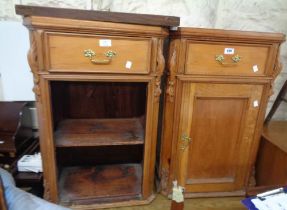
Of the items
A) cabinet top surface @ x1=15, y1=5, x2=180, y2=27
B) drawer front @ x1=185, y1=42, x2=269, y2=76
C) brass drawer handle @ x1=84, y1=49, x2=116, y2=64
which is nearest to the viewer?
cabinet top surface @ x1=15, y1=5, x2=180, y2=27

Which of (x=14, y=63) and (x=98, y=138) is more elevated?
(x=14, y=63)

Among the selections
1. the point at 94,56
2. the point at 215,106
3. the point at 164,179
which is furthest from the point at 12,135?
the point at 215,106

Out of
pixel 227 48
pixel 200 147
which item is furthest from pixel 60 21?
pixel 200 147

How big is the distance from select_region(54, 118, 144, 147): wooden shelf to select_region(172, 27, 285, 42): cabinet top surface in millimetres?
688

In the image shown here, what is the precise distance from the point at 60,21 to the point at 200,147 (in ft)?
A: 3.62

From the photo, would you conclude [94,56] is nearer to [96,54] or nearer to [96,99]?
[96,54]

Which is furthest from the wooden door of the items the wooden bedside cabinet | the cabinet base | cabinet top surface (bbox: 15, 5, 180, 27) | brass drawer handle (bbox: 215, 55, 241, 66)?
cabinet top surface (bbox: 15, 5, 180, 27)

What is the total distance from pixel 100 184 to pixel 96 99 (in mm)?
603

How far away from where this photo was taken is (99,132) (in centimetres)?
153

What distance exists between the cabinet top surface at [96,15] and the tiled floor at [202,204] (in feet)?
3.72

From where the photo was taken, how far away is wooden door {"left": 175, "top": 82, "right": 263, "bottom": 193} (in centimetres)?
138

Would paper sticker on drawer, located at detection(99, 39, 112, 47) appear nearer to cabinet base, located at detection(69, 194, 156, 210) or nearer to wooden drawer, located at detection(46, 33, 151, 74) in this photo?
wooden drawer, located at detection(46, 33, 151, 74)

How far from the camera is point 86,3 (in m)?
1.57

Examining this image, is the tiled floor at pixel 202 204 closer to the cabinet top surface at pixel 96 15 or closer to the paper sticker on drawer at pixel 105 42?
the paper sticker on drawer at pixel 105 42
